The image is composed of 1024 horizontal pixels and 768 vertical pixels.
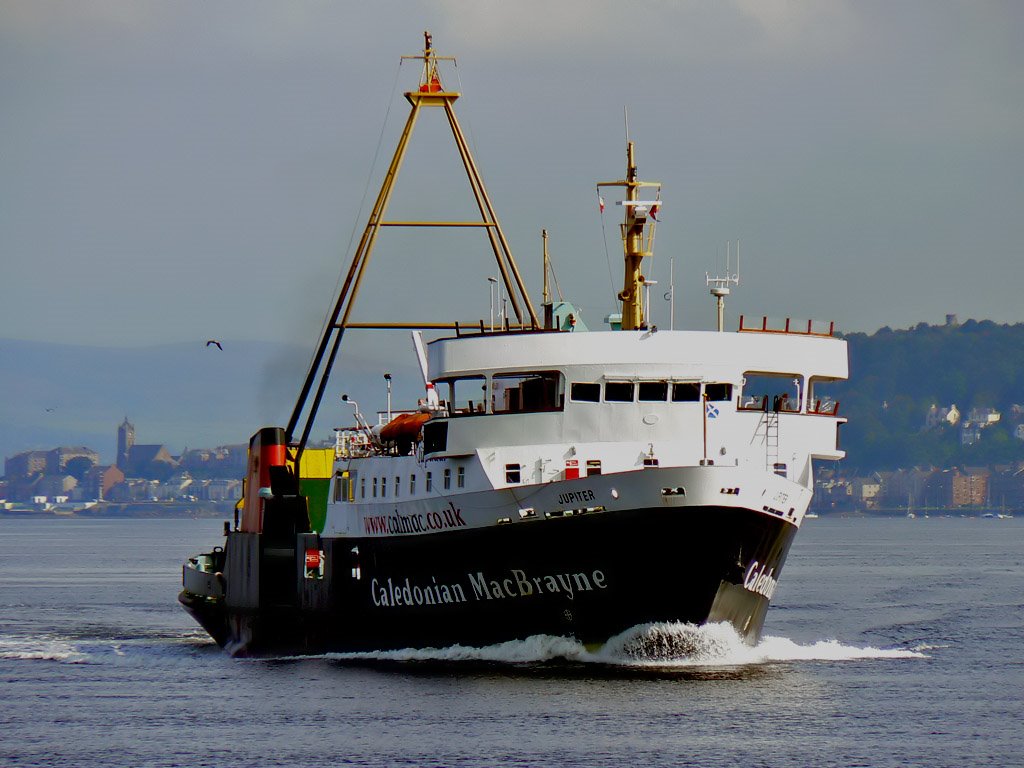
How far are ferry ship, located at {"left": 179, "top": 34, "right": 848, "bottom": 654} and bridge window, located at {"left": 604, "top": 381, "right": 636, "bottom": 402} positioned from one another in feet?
0.16

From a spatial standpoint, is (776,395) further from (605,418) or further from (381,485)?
(381,485)

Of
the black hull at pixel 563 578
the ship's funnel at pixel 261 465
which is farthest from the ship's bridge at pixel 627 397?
the ship's funnel at pixel 261 465

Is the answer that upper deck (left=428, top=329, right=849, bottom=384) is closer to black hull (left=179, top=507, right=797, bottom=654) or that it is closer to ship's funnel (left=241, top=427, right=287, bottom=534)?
black hull (left=179, top=507, right=797, bottom=654)

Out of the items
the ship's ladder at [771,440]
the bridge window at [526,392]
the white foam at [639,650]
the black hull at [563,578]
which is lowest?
the white foam at [639,650]

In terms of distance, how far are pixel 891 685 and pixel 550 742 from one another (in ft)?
43.5

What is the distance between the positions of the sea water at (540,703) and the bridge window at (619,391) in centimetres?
566

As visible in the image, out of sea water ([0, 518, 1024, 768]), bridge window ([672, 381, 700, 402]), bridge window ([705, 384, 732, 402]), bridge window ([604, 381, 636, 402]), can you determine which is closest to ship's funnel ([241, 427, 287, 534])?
sea water ([0, 518, 1024, 768])

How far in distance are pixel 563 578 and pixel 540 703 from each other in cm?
342

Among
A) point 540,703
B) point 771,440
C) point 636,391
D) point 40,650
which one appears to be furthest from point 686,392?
point 40,650

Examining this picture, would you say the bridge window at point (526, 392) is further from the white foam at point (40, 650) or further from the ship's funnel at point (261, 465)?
Answer: the white foam at point (40, 650)

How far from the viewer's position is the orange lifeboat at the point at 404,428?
50.0 m

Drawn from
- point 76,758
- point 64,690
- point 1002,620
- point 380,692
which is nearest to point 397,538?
point 380,692

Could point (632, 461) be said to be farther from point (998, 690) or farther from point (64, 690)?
point (64, 690)

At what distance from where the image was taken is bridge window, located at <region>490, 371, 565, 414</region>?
44719 mm
